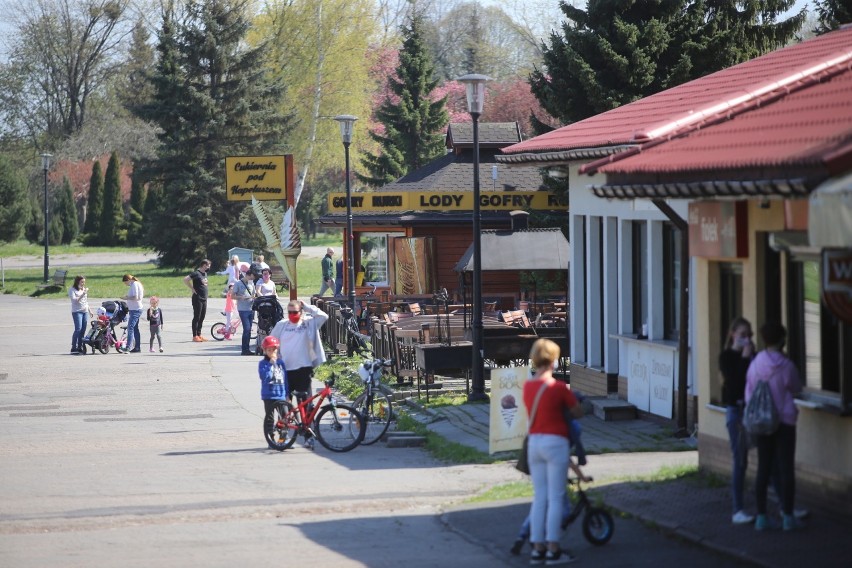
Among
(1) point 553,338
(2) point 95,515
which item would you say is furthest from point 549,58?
(2) point 95,515

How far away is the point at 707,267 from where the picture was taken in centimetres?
1138

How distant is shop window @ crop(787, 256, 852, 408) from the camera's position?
31.6 ft

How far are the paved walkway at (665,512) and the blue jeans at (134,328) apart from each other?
48.2ft

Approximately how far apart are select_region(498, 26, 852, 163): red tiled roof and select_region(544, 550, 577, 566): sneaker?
174 inches

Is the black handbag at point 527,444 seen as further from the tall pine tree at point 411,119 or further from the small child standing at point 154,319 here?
the tall pine tree at point 411,119

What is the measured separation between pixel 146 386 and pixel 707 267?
13197mm

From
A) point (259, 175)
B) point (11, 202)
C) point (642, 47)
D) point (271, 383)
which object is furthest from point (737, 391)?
point (11, 202)

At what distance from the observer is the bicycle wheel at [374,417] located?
15703 millimetres

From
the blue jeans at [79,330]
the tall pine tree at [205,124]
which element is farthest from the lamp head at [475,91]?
the tall pine tree at [205,124]

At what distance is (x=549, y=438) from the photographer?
28.6 ft

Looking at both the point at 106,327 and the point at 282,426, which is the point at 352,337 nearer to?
the point at 106,327

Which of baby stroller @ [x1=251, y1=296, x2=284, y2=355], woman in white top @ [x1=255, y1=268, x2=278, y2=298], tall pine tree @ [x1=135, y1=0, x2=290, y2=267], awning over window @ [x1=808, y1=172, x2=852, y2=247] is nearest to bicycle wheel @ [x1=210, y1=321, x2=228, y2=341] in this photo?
woman in white top @ [x1=255, y1=268, x2=278, y2=298]

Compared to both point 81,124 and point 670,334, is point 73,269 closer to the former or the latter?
point 81,124

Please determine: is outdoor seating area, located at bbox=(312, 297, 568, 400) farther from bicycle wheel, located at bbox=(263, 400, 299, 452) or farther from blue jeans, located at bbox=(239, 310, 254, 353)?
bicycle wheel, located at bbox=(263, 400, 299, 452)
